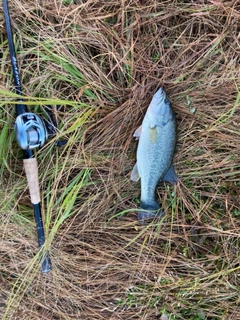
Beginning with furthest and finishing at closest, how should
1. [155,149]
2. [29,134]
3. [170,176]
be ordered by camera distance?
1. [170,176]
2. [155,149]
3. [29,134]

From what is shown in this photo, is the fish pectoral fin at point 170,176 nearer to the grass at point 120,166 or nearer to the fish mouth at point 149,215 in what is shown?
the grass at point 120,166

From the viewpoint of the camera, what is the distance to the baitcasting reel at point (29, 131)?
2.01 m

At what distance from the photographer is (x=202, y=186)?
7.73ft

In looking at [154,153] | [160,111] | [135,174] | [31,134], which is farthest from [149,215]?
[31,134]

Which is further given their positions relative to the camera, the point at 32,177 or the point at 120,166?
the point at 120,166

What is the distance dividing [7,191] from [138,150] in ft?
2.94

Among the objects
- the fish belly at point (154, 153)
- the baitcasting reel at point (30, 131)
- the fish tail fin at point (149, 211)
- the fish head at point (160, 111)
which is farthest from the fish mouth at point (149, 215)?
the baitcasting reel at point (30, 131)

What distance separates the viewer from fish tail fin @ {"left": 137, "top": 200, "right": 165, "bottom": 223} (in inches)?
90.3

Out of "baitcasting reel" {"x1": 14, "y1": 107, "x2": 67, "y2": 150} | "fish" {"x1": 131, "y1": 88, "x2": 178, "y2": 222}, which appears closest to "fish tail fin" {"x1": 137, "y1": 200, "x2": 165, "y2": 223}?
"fish" {"x1": 131, "y1": 88, "x2": 178, "y2": 222}

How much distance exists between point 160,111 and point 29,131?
0.77 meters

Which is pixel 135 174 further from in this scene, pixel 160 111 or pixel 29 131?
pixel 29 131

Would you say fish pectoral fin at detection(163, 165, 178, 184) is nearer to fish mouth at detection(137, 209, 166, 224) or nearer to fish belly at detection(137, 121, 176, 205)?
fish belly at detection(137, 121, 176, 205)

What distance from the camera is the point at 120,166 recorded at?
2.32 metres

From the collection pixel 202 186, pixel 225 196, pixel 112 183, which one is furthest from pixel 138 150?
pixel 225 196
